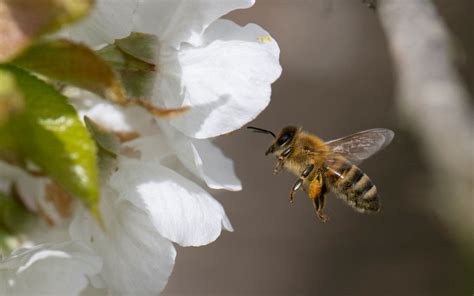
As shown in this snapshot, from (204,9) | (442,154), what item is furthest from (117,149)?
(442,154)

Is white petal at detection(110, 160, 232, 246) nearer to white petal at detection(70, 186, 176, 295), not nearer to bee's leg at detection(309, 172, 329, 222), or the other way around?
white petal at detection(70, 186, 176, 295)

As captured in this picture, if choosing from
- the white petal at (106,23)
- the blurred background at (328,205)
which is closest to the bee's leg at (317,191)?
the white petal at (106,23)

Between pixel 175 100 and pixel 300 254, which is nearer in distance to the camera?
pixel 175 100

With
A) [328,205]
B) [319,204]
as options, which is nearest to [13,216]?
[319,204]

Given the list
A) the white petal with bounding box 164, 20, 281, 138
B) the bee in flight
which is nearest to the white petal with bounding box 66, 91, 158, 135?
the white petal with bounding box 164, 20, 281, 138

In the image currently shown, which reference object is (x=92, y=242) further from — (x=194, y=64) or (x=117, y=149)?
(x=194, y=64)

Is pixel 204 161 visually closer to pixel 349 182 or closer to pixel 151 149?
pixel 151 149

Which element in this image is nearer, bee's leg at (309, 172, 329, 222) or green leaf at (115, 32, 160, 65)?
green leaf at (115, 32, 160, 65)
